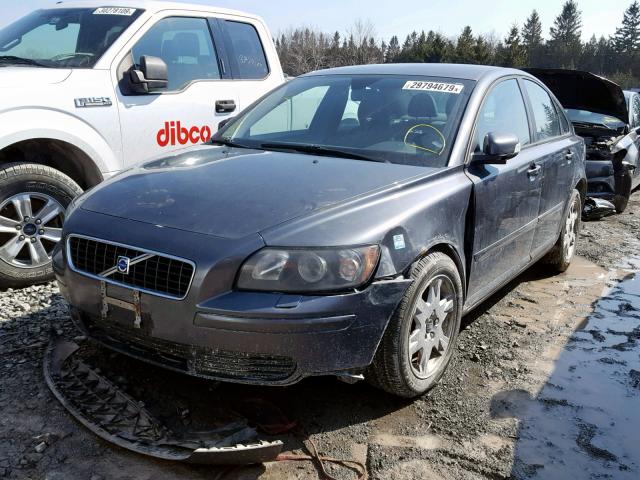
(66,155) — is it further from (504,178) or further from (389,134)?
(504,178)

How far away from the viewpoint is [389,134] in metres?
3.57

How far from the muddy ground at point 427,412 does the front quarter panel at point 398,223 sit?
2.55ft

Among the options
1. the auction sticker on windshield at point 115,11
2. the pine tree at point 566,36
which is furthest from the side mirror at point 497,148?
the pine tree at point 566,36

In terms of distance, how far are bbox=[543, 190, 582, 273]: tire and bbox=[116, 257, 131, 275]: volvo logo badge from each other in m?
3.87

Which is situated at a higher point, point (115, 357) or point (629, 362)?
point (115, 357)

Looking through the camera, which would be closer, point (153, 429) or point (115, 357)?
point (153, 429)

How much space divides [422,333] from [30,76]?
320 centimetres

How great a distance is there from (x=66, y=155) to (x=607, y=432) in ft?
13.0

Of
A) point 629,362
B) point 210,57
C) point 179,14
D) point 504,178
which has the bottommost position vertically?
point 629,362

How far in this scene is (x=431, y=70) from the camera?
402cm

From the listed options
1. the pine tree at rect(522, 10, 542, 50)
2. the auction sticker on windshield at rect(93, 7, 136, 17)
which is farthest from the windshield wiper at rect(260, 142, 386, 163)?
the pine tree at rect(522, 10, 542, 50)

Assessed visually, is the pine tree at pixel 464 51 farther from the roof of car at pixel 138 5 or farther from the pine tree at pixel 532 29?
the roof of car at pixel 138 5

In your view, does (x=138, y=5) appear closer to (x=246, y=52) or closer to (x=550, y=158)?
(x=246, y=52)

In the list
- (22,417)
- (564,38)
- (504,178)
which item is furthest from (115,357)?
(564,38)
